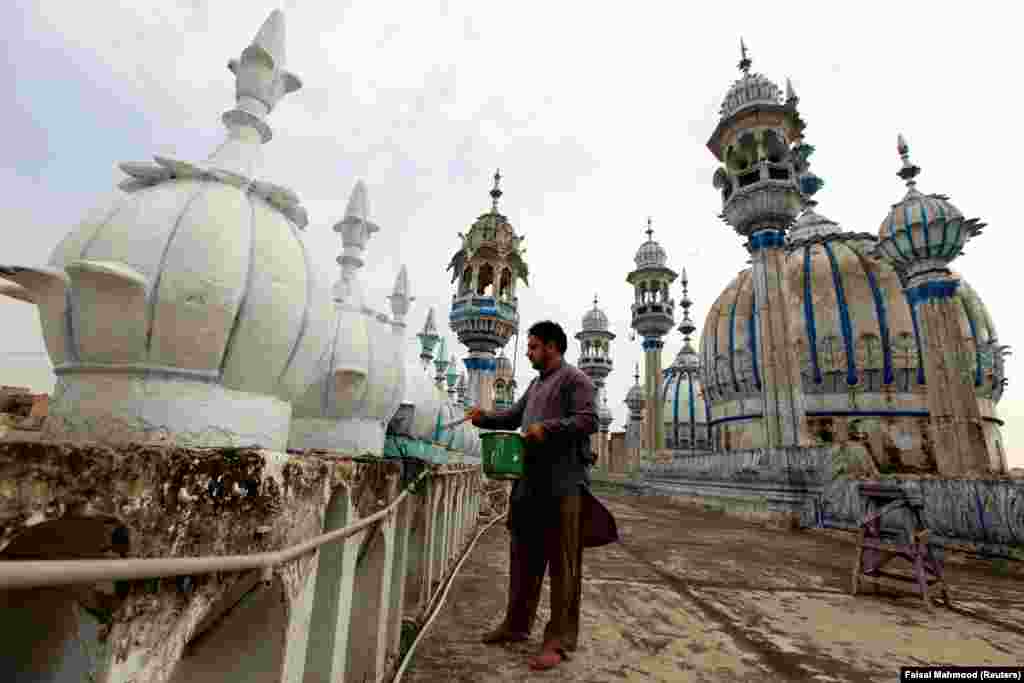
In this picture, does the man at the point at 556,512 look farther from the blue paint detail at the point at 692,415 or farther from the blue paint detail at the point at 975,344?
the blue paint detail at the point at 692,415

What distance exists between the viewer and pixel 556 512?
278cm

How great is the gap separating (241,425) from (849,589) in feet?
18.1

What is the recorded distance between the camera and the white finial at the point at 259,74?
9.79 ft

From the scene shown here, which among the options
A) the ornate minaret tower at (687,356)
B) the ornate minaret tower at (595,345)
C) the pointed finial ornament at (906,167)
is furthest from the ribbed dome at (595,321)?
the pointed finial ornament at (906,167)

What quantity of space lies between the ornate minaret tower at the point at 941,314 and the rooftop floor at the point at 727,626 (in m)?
7.81

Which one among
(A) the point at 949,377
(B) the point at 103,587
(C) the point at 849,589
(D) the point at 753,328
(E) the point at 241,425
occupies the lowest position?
(C) the point at 849,589

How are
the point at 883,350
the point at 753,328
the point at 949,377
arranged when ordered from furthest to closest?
the point at 753,328 → the point at 883,350 → the point at 949,377

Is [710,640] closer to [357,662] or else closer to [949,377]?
[357,662]

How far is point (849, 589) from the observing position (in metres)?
4.70

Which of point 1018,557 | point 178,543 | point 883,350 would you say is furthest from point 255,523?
point 883,350

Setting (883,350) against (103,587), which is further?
(883,350)

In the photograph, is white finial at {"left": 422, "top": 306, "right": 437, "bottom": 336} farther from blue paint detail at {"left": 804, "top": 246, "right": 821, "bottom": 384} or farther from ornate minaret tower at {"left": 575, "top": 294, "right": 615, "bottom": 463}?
ornate minaret tower at {"left": 575, "top": 294, "right": 615, "bottom": 463}

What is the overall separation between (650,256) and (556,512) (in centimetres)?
2712

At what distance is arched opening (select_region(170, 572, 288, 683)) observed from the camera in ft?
4.41
